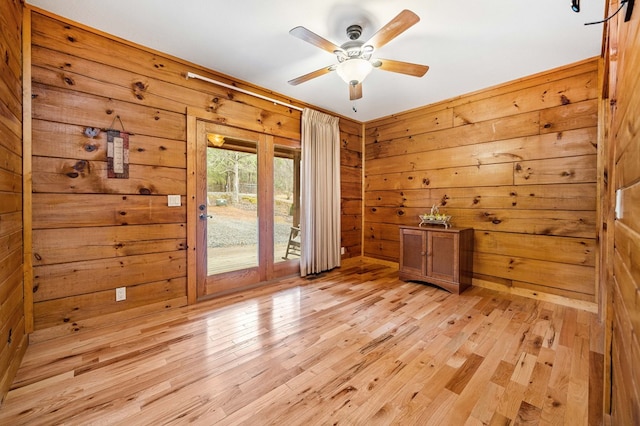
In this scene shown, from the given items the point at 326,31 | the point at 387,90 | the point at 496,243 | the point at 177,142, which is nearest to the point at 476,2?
the point at 326,31

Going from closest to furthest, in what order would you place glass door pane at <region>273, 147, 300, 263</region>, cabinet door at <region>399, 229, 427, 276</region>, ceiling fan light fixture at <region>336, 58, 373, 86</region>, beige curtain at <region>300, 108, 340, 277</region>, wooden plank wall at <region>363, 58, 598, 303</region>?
1. ceiling fan light fixture at <region>336, 58, 373, 86</region>
2. wooden plank wall at <region>363, 58, 598, 303</region>
3. cabinet door at <region>399, 229, 427, 276</region>
4. glass door pane at <region>273, 147, 300, 263</region>
5. beige curtain at <region>300, 108, 340, 277</region>

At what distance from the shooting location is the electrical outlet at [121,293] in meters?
2.37

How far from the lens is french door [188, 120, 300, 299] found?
2.88 meters

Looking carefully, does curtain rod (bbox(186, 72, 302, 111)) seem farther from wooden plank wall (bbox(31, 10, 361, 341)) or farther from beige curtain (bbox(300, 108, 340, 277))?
beige curtain (bbox(300, 108, 340, 277))

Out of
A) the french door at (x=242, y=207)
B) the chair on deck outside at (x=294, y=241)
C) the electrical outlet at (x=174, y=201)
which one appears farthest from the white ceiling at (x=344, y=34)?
the chair on deck outside at (x=294, y=241)

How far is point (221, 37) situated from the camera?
2307 millimetres

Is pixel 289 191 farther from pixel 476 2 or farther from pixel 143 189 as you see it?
pixel 476 2

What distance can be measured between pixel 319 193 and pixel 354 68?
6.26 feet

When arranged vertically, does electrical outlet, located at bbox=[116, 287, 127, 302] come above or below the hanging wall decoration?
below

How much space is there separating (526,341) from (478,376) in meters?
0.72

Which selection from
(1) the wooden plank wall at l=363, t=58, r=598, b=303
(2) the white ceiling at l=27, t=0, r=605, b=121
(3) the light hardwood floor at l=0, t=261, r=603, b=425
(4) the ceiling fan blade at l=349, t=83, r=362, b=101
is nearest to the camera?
(3) the light hardwood floor at l=0, t=261, r=603, b=425

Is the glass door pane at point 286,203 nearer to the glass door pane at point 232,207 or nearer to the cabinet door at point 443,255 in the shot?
the glass door pane at point 232,207

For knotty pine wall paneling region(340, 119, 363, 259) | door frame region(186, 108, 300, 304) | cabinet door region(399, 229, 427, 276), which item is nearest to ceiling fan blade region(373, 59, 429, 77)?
door frame region(186, 108, 300, 304)

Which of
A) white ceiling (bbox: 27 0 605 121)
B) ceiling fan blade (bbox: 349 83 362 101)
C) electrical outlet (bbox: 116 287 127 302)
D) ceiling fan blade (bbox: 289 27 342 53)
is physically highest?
white ceiling (bbox: 27 0 605 121)
